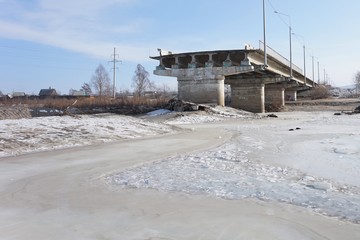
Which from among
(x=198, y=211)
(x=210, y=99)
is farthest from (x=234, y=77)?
(x=198, y=211)

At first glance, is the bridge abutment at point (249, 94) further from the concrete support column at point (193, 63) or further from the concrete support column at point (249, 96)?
the concrete support column at point (193, 63)

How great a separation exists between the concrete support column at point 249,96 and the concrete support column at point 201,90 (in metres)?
13.8

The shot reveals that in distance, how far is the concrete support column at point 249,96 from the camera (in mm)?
57531

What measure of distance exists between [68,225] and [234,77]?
53.7 metres

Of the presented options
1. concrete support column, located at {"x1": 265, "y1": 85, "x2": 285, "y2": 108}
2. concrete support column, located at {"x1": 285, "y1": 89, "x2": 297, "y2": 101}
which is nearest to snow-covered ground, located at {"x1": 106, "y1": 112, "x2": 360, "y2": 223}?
concrete support column, located at {"x1": 265, "y1": 85, "x2": 285, "y2": 108}

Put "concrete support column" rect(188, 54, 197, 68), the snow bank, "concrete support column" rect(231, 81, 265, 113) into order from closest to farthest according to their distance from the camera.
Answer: the snow bank → "concrete support column" rect(188, 54, 197, 68) → "concrete support column" rect(231, 81, 265, 113)

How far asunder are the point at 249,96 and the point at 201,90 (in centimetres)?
1563

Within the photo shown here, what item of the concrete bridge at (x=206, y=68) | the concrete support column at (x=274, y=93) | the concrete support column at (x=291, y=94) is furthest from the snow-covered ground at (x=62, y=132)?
the concrete support column at (x=291, y=94)

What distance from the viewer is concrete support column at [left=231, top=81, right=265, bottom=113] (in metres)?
57.5

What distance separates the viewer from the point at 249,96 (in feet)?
192

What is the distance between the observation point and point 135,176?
899cm

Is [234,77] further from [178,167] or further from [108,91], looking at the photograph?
[108,91]

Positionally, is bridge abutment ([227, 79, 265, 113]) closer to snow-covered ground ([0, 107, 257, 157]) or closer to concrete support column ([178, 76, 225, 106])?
concrete support column ([178, 76, 225, 106])

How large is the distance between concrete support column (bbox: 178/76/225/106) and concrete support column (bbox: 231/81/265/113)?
13.8 metres
